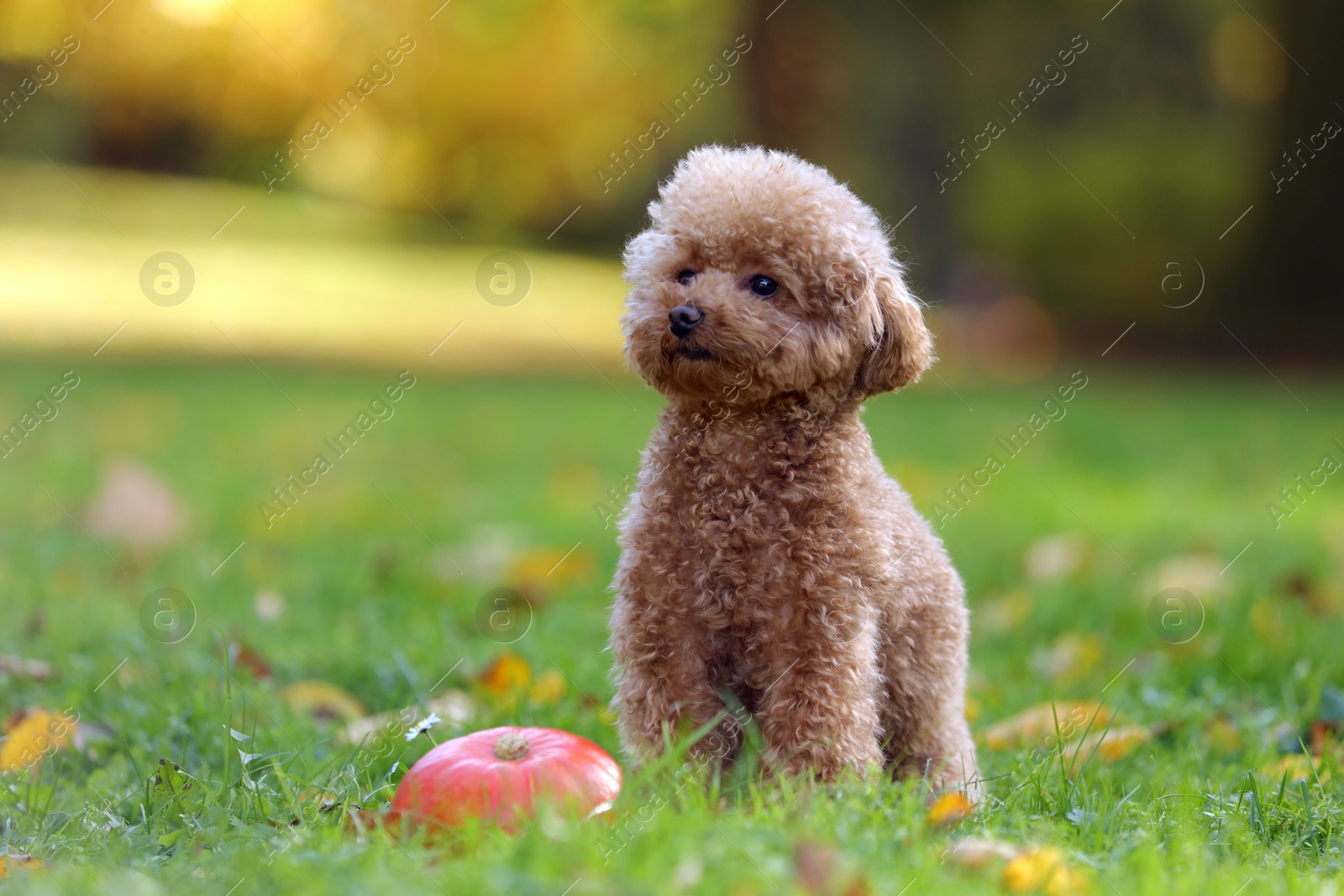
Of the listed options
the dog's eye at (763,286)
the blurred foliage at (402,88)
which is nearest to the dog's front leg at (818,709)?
the dog's eye at (763,286)

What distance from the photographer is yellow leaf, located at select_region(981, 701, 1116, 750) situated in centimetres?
Result: 402

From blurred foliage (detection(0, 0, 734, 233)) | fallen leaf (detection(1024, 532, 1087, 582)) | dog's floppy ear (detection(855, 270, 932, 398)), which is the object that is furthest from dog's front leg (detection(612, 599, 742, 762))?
blurred foliage (detection(0, 0, 734, 233))

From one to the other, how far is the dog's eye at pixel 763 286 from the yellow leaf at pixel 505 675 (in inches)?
72.2

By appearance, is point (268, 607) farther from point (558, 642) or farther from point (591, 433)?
point (591, 433)

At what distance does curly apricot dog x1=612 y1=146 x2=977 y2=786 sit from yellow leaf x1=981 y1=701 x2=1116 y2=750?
1.11 m

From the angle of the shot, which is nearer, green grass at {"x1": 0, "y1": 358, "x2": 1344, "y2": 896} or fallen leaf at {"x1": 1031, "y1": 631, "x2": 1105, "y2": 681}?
green grass at {"x1": 0, "y1": 358, "x2": 1344, "y2": 896}

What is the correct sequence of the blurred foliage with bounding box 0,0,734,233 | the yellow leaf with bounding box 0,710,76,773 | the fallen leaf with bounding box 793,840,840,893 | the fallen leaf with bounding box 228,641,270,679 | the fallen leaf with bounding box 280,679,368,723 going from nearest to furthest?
the fallen leaf with bounding box 793,840,840,893 < the yellow leaf with bounding box 0,710,76,773 < the fallen leaf with bounding box 280,679,368,723 < the fallen leaf with bounding box 228,641,270,679 < the blurred foliage with bounding box 0,0,734,233

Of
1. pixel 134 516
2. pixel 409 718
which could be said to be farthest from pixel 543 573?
pixel 134 516

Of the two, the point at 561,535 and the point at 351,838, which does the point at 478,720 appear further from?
the point at 561,535

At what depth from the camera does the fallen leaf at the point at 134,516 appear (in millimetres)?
6124

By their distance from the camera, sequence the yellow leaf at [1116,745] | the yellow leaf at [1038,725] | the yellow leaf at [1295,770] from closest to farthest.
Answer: the yellow leaf at [1295,770] → the yellow leaf at [1116,745] → the yellow leaf at [1038,725]

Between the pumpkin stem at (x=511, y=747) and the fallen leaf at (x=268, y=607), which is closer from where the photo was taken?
the pumpkin stem at (x=511, y=747)

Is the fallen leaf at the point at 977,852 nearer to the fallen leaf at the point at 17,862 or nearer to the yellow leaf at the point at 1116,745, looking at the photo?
the yellow leaf at the point at 1116,745

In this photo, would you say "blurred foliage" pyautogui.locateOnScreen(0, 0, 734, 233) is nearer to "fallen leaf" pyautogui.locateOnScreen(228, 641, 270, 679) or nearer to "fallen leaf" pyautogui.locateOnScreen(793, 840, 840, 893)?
"fallen leaf" pyautogui.locateOnScreen(228, 641, 270, 679)
